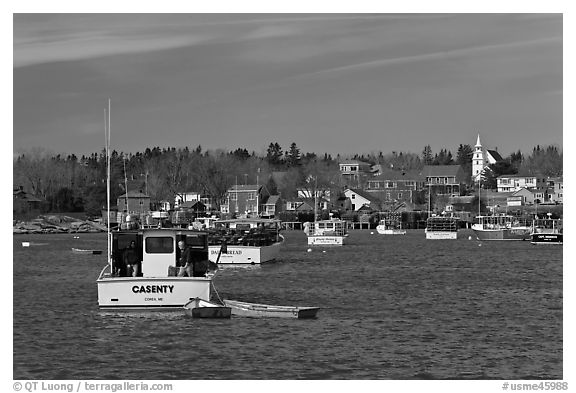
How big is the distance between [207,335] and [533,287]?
27.5 meters

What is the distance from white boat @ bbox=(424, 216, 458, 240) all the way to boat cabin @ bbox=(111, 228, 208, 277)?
109 m

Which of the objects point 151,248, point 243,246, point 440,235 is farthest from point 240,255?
point 440,235

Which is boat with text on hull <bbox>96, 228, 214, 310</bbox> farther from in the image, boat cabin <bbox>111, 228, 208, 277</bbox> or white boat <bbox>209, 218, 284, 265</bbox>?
white boat <bbox>209, 218, 284, 265</bbox>

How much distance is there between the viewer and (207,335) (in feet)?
110

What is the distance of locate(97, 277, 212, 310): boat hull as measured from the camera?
116ft

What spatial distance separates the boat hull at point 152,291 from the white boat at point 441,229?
361 feet

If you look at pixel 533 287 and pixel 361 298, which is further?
pixel 533 287

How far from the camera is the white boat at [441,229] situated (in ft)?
469

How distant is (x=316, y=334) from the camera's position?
3441cm

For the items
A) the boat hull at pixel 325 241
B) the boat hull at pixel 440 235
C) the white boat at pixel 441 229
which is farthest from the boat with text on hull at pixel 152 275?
the white boat at pixel 441 229
